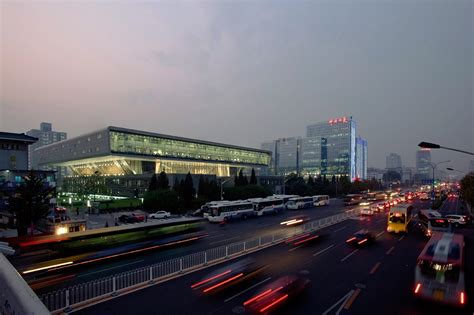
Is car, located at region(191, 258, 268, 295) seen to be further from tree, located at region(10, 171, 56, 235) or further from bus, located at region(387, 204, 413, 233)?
tree, located at region(10, 171, 56, 235)

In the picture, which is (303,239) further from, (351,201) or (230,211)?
(351,201)

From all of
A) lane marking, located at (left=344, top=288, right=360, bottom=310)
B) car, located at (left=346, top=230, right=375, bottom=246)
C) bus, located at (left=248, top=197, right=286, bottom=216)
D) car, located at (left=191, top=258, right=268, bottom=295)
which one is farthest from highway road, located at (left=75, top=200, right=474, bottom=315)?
bus, located at (left=248, top=197, right=286, bottom=216)

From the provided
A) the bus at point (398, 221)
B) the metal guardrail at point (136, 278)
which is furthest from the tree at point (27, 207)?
the bus at point (398, 221)

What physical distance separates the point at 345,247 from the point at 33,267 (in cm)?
2165

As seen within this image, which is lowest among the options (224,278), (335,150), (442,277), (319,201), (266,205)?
(319,201)

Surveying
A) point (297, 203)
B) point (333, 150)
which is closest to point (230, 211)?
point (297, 203)

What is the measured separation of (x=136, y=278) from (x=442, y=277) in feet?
47.7

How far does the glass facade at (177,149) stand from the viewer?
305 feet

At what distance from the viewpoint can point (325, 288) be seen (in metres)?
14.6

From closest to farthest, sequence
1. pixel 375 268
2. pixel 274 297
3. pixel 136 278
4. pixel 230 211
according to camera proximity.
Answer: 1. pixel 274 297
2. pixel 136 278
3. pixel 375 268
4. pixel 230 211

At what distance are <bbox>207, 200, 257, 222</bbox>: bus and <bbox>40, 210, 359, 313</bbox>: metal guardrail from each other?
1514 centimetres

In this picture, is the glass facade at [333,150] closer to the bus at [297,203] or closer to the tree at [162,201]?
the bus at [297,203]

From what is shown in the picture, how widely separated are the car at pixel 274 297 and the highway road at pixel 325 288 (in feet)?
1.11

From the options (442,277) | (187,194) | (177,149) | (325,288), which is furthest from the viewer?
(177,149)
